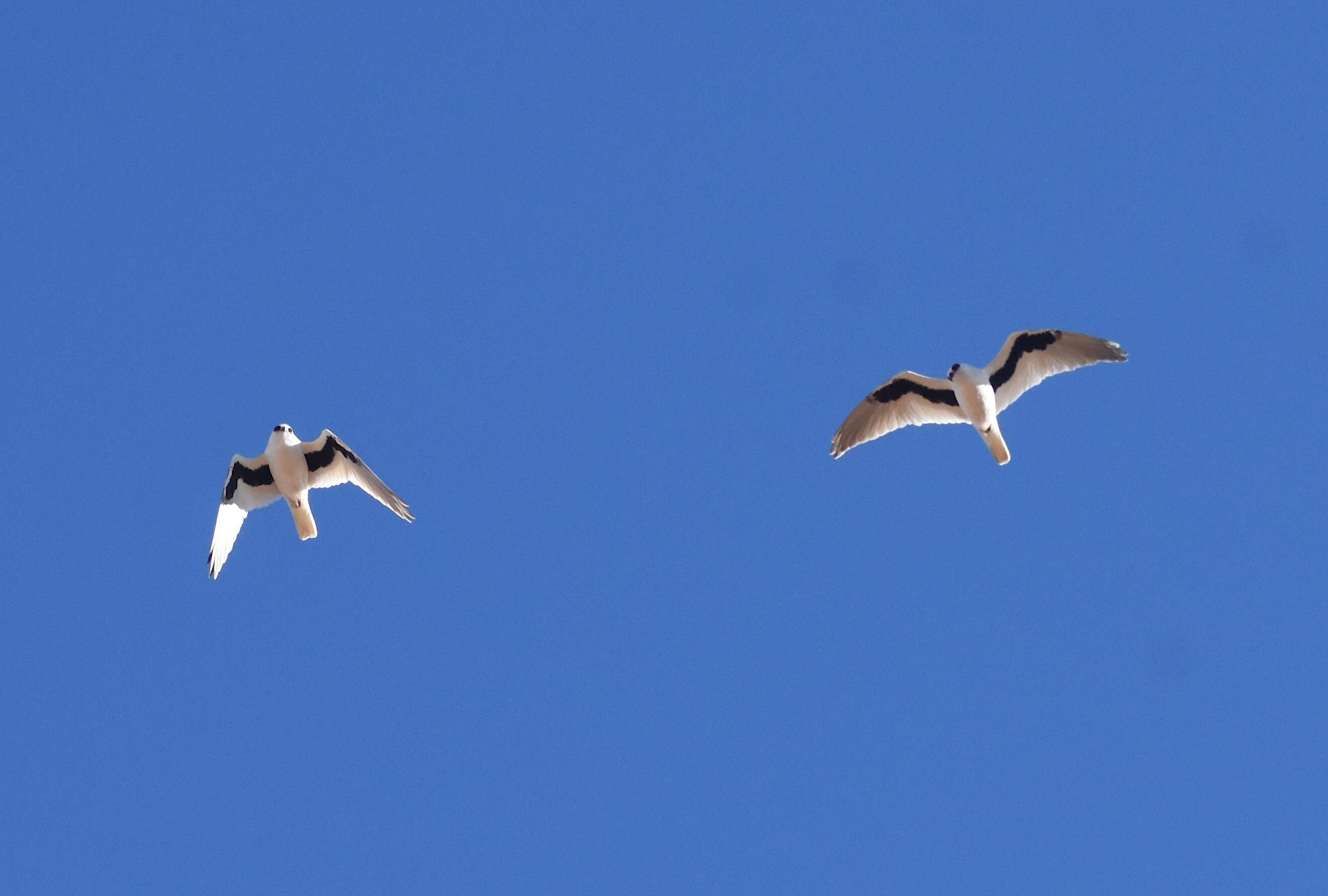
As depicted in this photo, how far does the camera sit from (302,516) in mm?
23547

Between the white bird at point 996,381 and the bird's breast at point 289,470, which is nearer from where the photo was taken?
the bird's breast at point 289,470

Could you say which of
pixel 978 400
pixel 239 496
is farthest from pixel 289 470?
pixel 978 400

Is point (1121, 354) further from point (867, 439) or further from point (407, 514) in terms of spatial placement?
point (407, 514)

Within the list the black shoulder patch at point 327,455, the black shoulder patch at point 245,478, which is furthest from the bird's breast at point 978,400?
the black shoulder patch at point 245,478

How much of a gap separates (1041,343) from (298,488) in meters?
12.1

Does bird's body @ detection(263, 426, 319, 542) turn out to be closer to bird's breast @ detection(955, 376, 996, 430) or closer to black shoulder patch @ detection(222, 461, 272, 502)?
black shoulder patch @ detection(222, 461, 272, 502)

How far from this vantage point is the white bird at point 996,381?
2372 centimetres

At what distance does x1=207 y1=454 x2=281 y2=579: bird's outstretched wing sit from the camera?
78.9ft

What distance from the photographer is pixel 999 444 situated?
77.8 ft

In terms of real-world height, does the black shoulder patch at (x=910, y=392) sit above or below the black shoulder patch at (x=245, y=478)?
above

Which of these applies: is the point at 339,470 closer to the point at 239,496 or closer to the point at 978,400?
the point at 239,496

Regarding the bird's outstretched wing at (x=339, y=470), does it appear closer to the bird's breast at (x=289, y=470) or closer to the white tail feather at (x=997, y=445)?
the bird's breast at (x=289, y=470)

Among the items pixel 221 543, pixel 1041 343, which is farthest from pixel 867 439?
pixel 221 543

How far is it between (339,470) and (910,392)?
9547 millimetres
